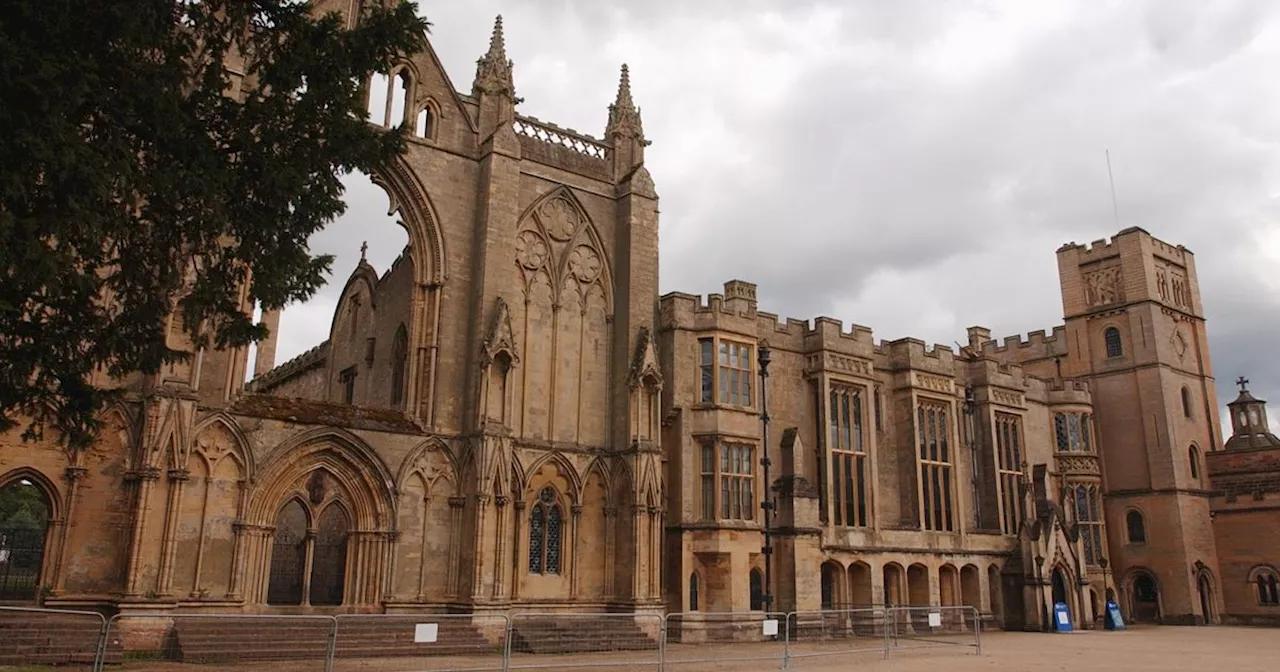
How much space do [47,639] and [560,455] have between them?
12529 millimetres

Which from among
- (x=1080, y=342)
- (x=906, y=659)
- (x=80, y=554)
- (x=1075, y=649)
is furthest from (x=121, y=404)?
(x=1080, y=342)

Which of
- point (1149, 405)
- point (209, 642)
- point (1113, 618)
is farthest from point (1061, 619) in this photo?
point (209, 642)

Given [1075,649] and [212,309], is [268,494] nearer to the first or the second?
[212,309]

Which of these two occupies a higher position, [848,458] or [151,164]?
[151,164]

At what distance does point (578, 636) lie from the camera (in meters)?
23.4

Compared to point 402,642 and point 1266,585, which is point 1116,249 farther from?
point 402,642

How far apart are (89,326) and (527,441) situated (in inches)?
557

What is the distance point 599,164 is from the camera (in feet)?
97.1

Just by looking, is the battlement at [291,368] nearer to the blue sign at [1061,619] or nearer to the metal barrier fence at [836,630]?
the metal barrier fence at [836,630]

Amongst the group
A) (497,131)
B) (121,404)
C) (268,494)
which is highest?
(497,131)

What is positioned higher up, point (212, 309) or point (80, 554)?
point (212, 309)

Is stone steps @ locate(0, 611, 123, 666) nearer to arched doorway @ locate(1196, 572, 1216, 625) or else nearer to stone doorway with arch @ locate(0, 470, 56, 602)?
stone doorway with arch @ locate(0, 470, 56, 602)

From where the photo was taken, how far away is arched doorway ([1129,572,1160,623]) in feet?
132

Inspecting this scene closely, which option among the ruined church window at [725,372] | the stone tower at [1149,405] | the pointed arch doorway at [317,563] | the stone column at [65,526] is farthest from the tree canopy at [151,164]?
the stone tower at [1149,405]
